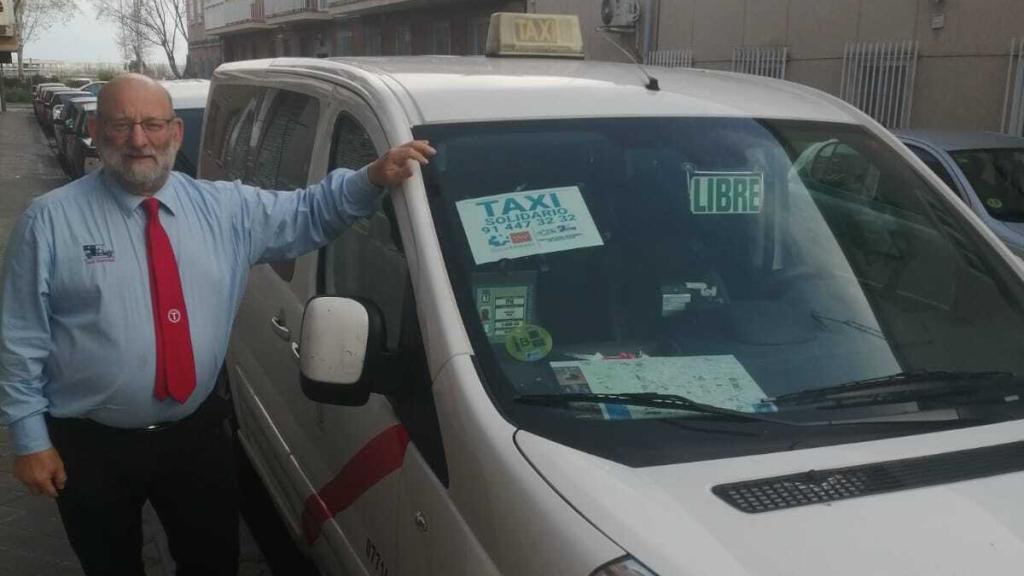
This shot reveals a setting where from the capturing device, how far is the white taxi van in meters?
1.68

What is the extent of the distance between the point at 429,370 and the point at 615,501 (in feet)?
1.88

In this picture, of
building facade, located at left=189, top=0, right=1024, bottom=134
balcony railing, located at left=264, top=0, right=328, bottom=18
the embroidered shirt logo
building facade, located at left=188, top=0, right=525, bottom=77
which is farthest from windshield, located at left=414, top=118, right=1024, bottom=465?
balcony railing, located at left=264, top=0, right=328, bottom=18

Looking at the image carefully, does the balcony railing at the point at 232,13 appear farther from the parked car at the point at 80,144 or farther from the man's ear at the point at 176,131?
the man's ear at the point at 176,131

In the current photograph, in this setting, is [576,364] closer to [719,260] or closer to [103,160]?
[719,260]

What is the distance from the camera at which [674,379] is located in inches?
83.2

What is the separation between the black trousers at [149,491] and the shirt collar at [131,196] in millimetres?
553

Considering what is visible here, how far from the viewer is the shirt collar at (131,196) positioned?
2.47m

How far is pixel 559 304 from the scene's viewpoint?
2266 mm

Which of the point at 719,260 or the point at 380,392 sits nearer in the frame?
the point at 380,392

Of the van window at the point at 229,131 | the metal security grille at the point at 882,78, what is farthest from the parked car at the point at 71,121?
the van window at the point at 229,131

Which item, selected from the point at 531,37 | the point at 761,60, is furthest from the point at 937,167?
the point at 761,60

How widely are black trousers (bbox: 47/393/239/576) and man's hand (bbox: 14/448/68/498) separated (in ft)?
0.26

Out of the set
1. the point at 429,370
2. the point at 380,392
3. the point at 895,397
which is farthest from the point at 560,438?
the point at 895,397

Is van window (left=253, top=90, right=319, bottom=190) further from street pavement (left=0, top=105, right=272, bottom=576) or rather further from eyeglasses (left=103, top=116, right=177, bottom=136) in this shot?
street pavement (left=0, top=105, right=272, bottom=576)
